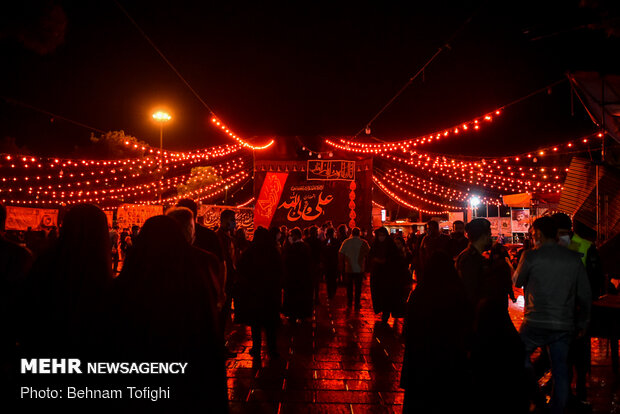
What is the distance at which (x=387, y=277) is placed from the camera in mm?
8047

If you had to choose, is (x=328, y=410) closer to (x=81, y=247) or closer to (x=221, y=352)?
(x=221, y=352)

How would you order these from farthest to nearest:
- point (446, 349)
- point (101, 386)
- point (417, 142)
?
point (417, 142), point (446, 349), point (101, 386)

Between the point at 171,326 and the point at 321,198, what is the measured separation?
50.3 ft

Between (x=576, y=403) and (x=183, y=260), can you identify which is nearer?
(x=183, y=260)

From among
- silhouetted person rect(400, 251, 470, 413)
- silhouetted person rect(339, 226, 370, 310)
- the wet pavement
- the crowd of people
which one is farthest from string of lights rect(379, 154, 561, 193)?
silhouetted person rect(400, 251, 470, 413)

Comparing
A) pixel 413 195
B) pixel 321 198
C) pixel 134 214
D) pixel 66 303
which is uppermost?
pixel 413 195

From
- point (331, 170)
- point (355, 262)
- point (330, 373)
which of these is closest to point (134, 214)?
point (331, 170)

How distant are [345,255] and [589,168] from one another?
18.7 ft

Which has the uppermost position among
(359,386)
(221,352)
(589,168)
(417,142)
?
(417,142)

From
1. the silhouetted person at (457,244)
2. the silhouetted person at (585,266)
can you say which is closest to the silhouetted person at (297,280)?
the silhouetted person at (457,244)

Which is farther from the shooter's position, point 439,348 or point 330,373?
point 330,373

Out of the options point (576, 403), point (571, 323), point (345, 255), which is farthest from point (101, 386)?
point (345, 255)

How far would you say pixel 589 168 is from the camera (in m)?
9.49

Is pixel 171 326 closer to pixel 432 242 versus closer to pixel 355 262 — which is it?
pixel 432 242
